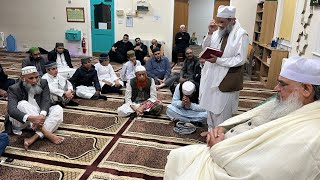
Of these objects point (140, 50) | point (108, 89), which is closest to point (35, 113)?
point (108, 89)

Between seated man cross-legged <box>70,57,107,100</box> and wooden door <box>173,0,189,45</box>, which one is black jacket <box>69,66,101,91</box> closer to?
seated man cross-legged <box>70,57,107,100</box>

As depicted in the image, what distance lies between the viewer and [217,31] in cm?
248

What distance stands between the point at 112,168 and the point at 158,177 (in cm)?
41

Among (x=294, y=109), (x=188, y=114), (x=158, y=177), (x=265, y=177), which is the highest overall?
(x=294, y=109)

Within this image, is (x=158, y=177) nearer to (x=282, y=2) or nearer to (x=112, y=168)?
(x=112, y=168)

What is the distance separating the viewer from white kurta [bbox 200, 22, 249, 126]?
229cm

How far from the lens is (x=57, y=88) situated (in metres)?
3.74

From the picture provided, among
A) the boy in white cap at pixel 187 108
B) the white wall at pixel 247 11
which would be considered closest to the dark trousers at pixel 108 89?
the boy in white cap at pixel 187 108

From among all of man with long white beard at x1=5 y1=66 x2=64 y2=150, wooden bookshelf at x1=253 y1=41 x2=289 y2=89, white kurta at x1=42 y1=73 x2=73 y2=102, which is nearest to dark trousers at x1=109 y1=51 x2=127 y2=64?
white kurta at x1=42 y1=73 x2=73 y2=102

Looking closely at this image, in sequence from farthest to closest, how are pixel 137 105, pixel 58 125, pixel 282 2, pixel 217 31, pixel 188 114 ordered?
pixel 282 2
pixel 137 105
pixel 188 114
pixel 58 125
pixel 217 31

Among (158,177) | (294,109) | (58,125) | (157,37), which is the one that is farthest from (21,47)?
(294,109)

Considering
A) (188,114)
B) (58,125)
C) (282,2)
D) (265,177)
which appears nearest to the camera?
(265,177)

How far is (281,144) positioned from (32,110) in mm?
2405

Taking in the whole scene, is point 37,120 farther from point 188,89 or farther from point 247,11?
point 247,11
